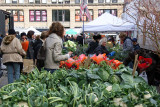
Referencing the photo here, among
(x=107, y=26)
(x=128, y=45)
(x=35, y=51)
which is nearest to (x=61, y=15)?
(x=107, y=26)

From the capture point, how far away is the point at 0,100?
2.00m

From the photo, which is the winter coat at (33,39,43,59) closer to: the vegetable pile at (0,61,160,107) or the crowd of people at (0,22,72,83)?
the crowd of people at (0,22,72,83)

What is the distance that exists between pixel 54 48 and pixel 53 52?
76 mm

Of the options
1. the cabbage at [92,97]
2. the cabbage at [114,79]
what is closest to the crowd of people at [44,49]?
the cabbage at [114,79]

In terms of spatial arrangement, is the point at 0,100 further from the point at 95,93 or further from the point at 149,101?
the point at 149,101

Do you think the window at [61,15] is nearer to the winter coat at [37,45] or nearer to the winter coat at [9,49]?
the winter coat at [37,45]

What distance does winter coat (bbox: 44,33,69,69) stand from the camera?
13.8 ft

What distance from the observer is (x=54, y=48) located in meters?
4.23

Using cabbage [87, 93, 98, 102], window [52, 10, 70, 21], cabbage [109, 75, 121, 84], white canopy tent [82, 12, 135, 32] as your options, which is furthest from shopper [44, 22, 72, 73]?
window [52, 10, 70, 21]

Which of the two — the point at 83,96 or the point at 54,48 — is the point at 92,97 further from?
the point at 54,48

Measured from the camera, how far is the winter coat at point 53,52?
4207 mm

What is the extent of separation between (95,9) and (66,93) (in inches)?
1613

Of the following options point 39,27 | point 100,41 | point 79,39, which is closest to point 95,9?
point 39,27

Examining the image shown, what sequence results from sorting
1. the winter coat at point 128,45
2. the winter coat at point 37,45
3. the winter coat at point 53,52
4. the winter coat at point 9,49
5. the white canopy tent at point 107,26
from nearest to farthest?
the winter coat at point 53,52 < the winter coat at point 9,49 < the winter coat at point 37,45 < the winter coat at point 128,45 < the white canopy tent at point 107,26
